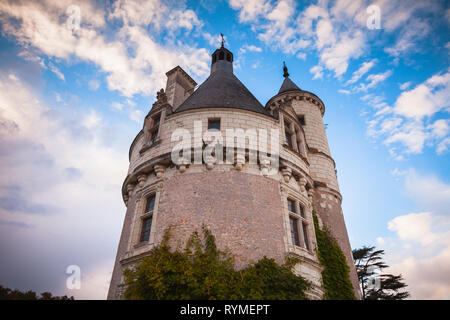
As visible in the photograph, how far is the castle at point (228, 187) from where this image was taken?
35.1 feet

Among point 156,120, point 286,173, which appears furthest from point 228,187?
point 156,120

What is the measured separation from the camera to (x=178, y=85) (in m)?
18.6

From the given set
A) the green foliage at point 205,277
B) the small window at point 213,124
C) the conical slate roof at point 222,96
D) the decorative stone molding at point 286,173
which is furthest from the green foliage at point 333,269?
the conical slate roof at point 222,96

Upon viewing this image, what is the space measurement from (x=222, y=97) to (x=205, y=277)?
855cm

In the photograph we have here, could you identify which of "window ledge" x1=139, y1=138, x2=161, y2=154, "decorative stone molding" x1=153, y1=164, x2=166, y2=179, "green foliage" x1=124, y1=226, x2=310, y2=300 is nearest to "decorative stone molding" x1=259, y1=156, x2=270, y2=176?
"green foliage" x1=124, y1=226, x2=310, y2=300

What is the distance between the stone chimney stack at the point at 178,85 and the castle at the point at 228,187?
9.74 feet

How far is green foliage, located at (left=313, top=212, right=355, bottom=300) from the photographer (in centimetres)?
1211

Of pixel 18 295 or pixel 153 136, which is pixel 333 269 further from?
pixel 18 295

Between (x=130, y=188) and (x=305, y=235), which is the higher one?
(x=130, y=188)
